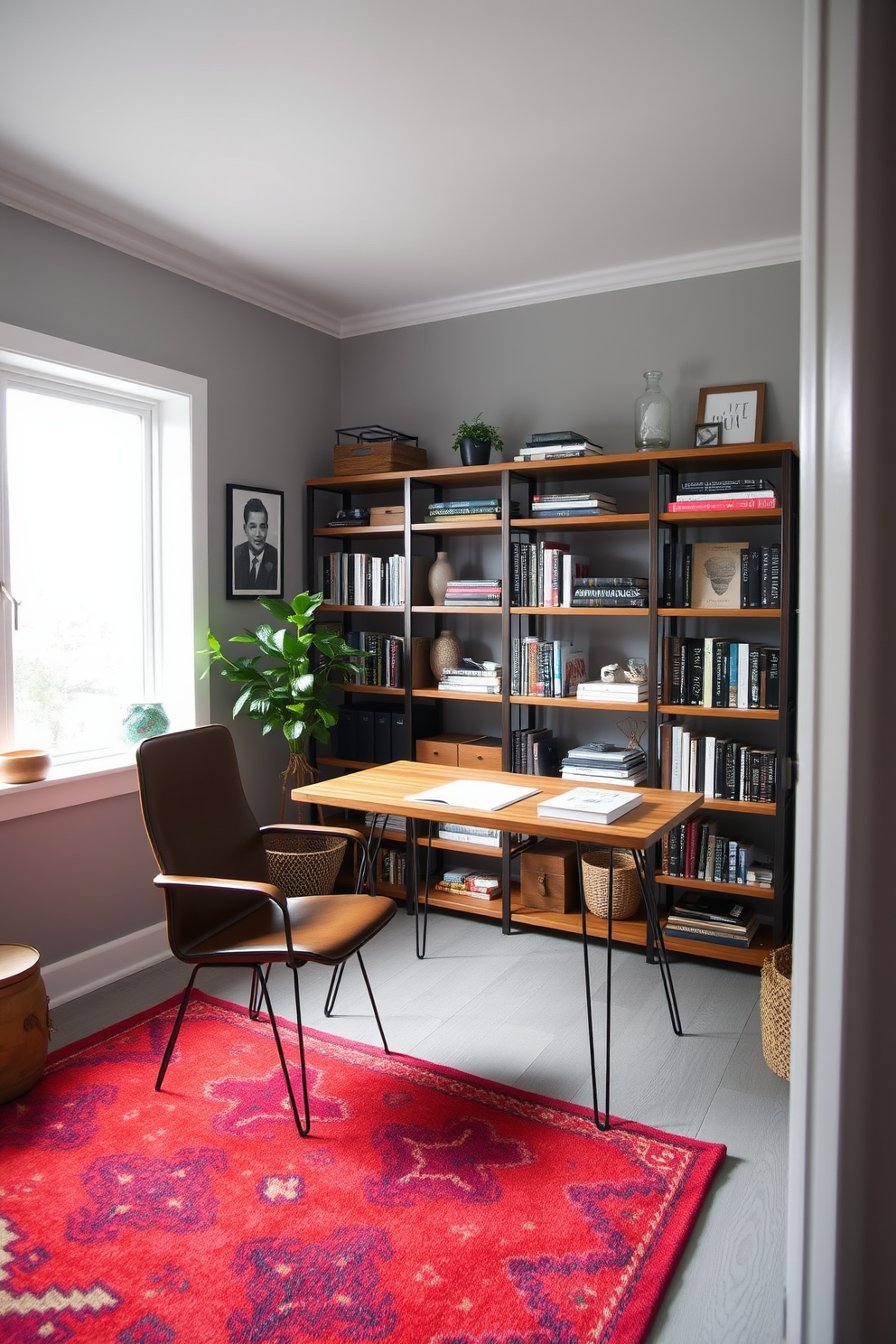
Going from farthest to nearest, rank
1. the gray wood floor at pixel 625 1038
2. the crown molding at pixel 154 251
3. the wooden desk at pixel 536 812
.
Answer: the crown molding at pixel 154 251 < the wooden desk at pixel 536 812 < the gray wood floor at pixel 625 1038

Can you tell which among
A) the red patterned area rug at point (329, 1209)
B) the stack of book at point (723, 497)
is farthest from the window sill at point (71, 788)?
the stack of book at point (723, 497)

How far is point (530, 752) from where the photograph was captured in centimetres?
379

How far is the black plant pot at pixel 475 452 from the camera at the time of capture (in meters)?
3.88

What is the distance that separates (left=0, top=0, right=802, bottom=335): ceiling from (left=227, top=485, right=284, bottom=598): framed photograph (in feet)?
2.84

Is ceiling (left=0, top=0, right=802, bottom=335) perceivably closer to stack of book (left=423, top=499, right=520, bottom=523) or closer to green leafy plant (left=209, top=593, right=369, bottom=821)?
stack of book (left=423, top=499, right=520, bottom=523)

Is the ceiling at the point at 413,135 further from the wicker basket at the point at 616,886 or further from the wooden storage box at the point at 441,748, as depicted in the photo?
the wicker basket at the point at 616,886

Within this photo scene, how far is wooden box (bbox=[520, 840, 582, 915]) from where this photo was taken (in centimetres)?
373

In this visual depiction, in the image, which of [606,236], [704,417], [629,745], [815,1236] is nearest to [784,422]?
[704,417]

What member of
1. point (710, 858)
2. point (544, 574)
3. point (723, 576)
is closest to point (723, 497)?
point (723, 576)

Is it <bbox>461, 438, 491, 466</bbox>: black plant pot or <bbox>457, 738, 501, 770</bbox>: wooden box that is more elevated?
<bbox>461, 438, 491, 466</bbox>: black plant pot

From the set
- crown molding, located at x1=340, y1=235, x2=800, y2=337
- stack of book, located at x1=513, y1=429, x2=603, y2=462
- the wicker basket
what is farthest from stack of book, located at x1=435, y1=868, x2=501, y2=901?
crown molding, located at x1=340, y1=235, x2=800, y2=337

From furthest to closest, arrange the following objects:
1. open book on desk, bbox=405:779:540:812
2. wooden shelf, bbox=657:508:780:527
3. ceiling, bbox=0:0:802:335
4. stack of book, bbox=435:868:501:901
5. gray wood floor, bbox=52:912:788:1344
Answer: stack of book, bbox=435:868:501:901 → wooden shelf, bbox=657:508:780:527 → open book on desk, bbox=405:779:540:812 → ceiling, bbox=0:0:802:335 → gray wood floor, bbox=52:912:788:1344

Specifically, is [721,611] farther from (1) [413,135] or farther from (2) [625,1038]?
(1) [413,135]

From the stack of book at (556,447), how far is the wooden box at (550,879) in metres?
1.60
